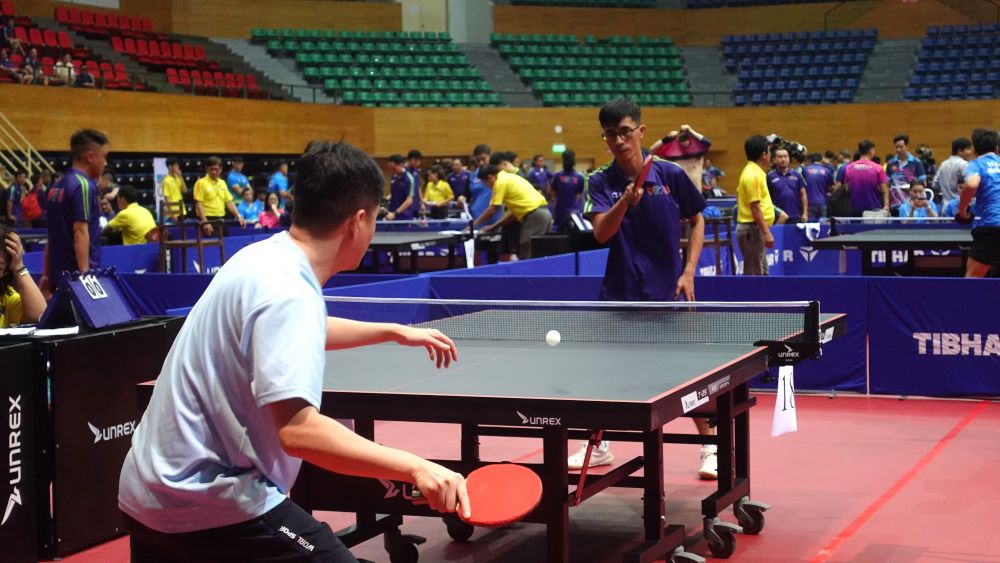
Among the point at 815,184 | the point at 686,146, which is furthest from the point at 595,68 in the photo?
the point at 686,146

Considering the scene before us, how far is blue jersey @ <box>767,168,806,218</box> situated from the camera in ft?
46.6

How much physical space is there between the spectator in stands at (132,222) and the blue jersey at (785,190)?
681cm

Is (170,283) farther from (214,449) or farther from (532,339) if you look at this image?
(214,449)

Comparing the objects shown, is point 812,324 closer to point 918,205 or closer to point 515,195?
point 515,195

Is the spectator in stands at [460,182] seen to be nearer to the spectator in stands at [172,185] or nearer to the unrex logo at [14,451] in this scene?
the spectator in stands at [172,185]

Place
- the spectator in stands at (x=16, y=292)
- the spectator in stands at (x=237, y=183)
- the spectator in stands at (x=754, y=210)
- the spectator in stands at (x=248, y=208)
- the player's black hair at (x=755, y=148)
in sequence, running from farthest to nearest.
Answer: the spectator in stands at (x=237, y=183)
the spectator in stands at (x=248, y=208)
the player's black hair at (x=755, y=148)
the spectator in stands at (x=754, y=210)
the spectator in stands at (x=16, y=292)

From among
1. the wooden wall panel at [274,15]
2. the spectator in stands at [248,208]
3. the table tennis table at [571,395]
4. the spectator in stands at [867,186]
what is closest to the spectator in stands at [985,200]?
the table tennis table at [571,395]

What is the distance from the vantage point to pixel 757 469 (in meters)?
6.14

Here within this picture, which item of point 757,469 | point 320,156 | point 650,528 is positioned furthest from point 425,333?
point 757,469

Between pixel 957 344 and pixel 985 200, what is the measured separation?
162 cm

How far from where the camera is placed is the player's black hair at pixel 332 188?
87.6 inches

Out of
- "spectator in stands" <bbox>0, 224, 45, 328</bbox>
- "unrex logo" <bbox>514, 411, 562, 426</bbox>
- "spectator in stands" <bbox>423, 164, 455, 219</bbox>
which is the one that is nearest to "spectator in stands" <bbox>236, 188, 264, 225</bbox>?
"spectator in stands" <bbox>423, 164, 455, 219</bbox>

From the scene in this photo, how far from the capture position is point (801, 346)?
437cm

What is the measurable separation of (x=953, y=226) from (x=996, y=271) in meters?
1.44
